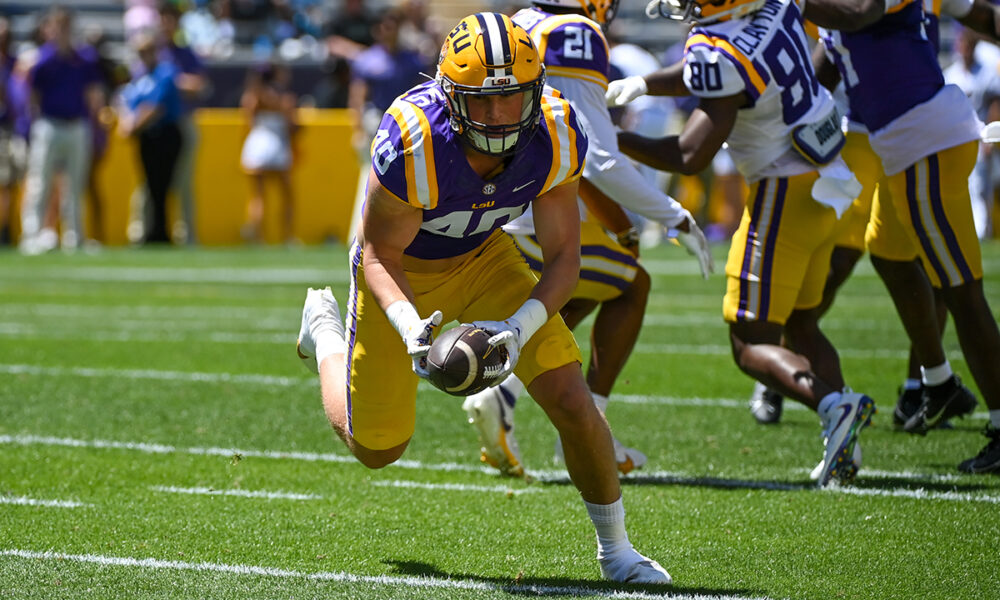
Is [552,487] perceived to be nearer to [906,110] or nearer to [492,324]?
[492,324]

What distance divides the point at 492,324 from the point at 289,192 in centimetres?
1261

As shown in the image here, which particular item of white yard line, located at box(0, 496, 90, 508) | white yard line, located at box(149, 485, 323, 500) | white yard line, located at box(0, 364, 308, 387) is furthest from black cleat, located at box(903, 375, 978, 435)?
white yard line, located at box(0, 496, 90, 508)

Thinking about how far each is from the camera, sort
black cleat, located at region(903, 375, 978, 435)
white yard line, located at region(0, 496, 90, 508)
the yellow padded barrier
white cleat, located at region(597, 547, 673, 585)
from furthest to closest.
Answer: the yellow padded barrier, black cleat, located at region(903, 375, 978, 435), white yard line, located at region(0, 496, 90, 508), white cleat, located at region(597, 547, 673, 585)

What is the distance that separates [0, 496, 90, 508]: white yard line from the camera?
15.0ft

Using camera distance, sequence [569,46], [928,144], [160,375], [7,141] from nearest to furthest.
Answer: [569,46] < [928,144] < [160,375] < [7,141]

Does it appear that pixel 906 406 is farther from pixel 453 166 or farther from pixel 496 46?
pixel 496 46

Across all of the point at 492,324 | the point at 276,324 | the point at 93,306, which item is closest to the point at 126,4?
the point at 93,306

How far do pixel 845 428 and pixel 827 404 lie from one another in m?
0.12

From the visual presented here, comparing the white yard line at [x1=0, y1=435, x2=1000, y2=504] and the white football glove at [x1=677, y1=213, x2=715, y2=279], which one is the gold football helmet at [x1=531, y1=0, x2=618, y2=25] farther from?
the white yard line at [x1=0, y1=435, x2=1000, y2=504]

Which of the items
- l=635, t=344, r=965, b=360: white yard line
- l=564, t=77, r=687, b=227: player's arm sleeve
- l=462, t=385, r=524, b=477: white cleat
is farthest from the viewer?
l=635, t=344, r=965, b=360: white yard line

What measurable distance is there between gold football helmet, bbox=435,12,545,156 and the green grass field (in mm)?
1249

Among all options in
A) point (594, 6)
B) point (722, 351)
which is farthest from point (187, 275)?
point (594, 6)

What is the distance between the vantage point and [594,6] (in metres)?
5.43

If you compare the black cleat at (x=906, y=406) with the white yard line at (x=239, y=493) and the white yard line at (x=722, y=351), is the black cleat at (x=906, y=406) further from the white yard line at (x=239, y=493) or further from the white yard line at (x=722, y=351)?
the white yard line at (x=239, y=493)
